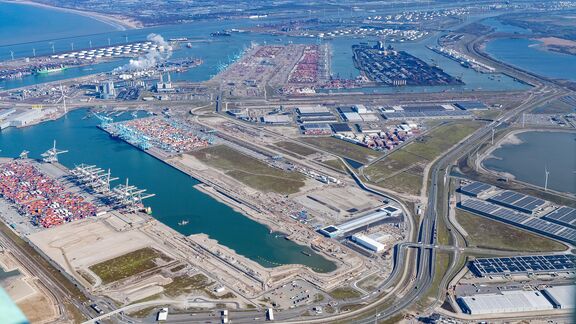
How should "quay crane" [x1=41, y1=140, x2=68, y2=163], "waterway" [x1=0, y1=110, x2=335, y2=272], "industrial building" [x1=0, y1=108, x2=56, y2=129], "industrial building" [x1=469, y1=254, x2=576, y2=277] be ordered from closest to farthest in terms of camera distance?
"industrial building" [x1=469, y1=254, x2=576, y2=277] → "waterway" [x1=0, y1=110, x2=335, y2=272] → "quay crane" [x1=41, y1=140, x2=68, y2=163] → "industrial building" [x1=0, y1=108, x2=56, y2=129]

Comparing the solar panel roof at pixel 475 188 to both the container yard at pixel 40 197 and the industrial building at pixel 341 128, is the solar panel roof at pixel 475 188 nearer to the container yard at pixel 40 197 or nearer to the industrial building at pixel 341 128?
the industrial building at pixel 341 128

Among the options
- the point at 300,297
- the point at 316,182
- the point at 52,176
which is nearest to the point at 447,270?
the point at 300,297

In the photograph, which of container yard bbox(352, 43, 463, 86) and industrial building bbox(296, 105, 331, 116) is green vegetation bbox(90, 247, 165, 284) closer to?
industrial building bbox(296, 105, 331, 116)

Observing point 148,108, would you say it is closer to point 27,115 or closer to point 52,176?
point 27,115

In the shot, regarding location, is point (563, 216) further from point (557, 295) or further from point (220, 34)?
point (220, 34)

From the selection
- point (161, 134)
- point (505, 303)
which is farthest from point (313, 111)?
point (505, 303)

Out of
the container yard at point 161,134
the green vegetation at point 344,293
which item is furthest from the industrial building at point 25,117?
the green vegetation at point 344,293

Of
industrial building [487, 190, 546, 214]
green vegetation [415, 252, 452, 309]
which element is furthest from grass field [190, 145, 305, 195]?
industrial building [487, 190, 546, 214]
